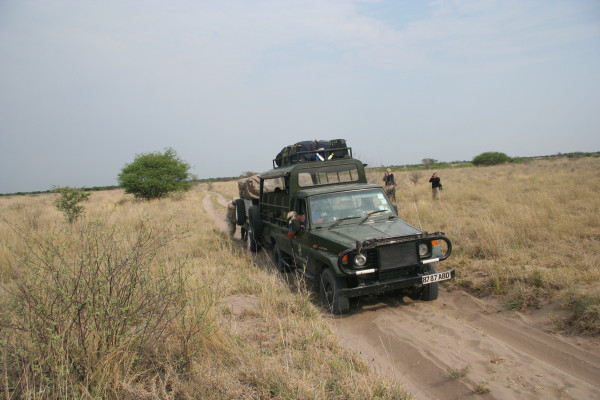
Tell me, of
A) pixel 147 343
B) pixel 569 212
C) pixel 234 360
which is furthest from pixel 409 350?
pixel 569 212

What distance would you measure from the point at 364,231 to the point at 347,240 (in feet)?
1.64

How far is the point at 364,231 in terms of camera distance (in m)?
6.07

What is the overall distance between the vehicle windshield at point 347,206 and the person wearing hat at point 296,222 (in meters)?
0.19

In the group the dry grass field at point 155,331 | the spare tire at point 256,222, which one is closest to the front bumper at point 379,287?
the dry grass field at point 155,331

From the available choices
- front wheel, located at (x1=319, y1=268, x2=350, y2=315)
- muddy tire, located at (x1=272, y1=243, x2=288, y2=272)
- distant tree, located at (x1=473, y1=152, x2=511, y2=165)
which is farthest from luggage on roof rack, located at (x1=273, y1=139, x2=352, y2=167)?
distant tree, located at (x1=473, y1=152, x2=511, y2=165)

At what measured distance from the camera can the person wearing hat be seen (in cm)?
665

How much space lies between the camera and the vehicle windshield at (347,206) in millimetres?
6711

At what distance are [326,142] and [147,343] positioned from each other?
708 cm

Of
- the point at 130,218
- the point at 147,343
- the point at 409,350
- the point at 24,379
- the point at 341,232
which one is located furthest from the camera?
the point at 130,218

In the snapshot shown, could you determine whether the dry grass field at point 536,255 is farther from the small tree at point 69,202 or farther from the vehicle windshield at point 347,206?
the small tree at point 69,202

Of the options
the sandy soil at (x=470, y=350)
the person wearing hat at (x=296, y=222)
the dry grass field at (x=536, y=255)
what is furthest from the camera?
the person wearing hat at (x=296, y=222)

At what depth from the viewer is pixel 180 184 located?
103 ft

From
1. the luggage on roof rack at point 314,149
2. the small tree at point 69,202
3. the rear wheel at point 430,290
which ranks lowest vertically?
the rear wheel at point 430,290

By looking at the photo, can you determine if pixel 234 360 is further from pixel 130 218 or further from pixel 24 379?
pixel 130 218
